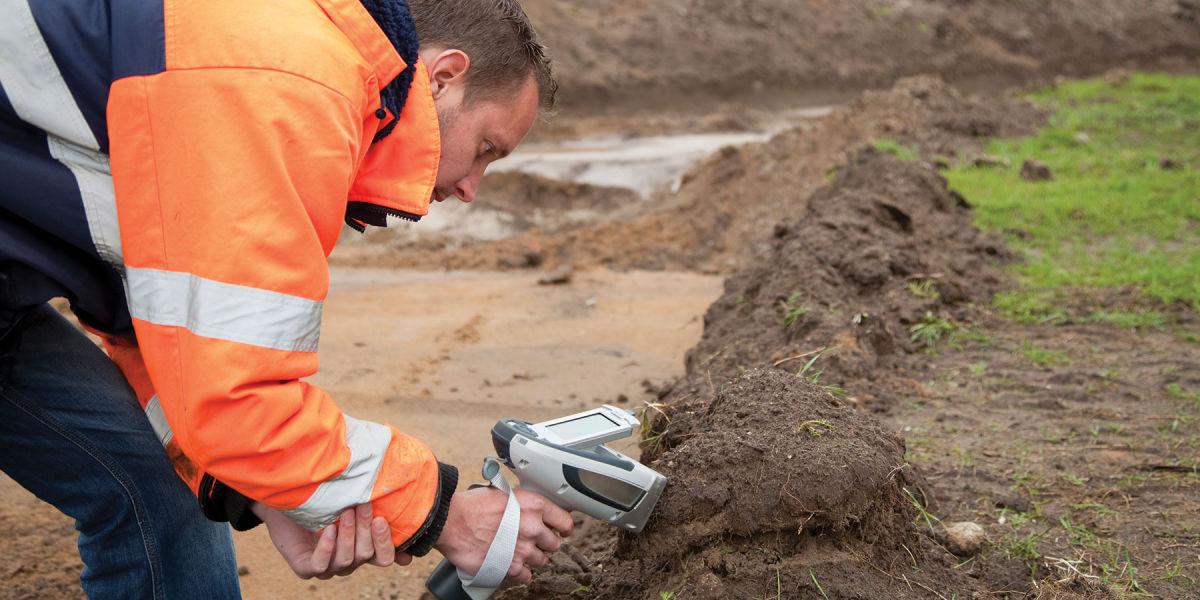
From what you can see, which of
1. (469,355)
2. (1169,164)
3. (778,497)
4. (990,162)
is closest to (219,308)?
(778,497)

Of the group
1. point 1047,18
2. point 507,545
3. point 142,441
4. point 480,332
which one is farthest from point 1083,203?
point 1047,18

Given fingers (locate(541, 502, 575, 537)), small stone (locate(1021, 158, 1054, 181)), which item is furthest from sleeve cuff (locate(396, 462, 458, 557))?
small stone (locate(1021, 158, 1054, 181))

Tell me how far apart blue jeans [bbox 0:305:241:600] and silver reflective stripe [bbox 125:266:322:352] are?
447 millimetres

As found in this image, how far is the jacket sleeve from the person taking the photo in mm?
1414

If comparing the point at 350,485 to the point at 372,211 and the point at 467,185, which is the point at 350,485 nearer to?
the point at 372,211

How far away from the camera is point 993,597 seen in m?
2.23

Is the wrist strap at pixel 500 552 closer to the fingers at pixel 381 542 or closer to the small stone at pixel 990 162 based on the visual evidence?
the fingers at pixel 381 542

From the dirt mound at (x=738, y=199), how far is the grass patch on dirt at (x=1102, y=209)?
2.20 ft

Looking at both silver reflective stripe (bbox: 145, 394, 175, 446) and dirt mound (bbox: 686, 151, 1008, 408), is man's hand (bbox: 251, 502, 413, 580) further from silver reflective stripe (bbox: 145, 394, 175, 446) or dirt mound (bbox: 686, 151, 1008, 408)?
dirt mound (bbox: 686, 151, 1008, 408)

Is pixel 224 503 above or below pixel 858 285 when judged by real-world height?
above

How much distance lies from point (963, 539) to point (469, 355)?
109 inches

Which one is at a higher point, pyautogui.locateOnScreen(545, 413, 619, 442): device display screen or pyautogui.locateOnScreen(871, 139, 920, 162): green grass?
pyautogui.locateOnScreen(545, 413, 619, 442): device display screen

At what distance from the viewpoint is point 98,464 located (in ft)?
6.13

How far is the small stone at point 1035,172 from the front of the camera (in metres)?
6.93
